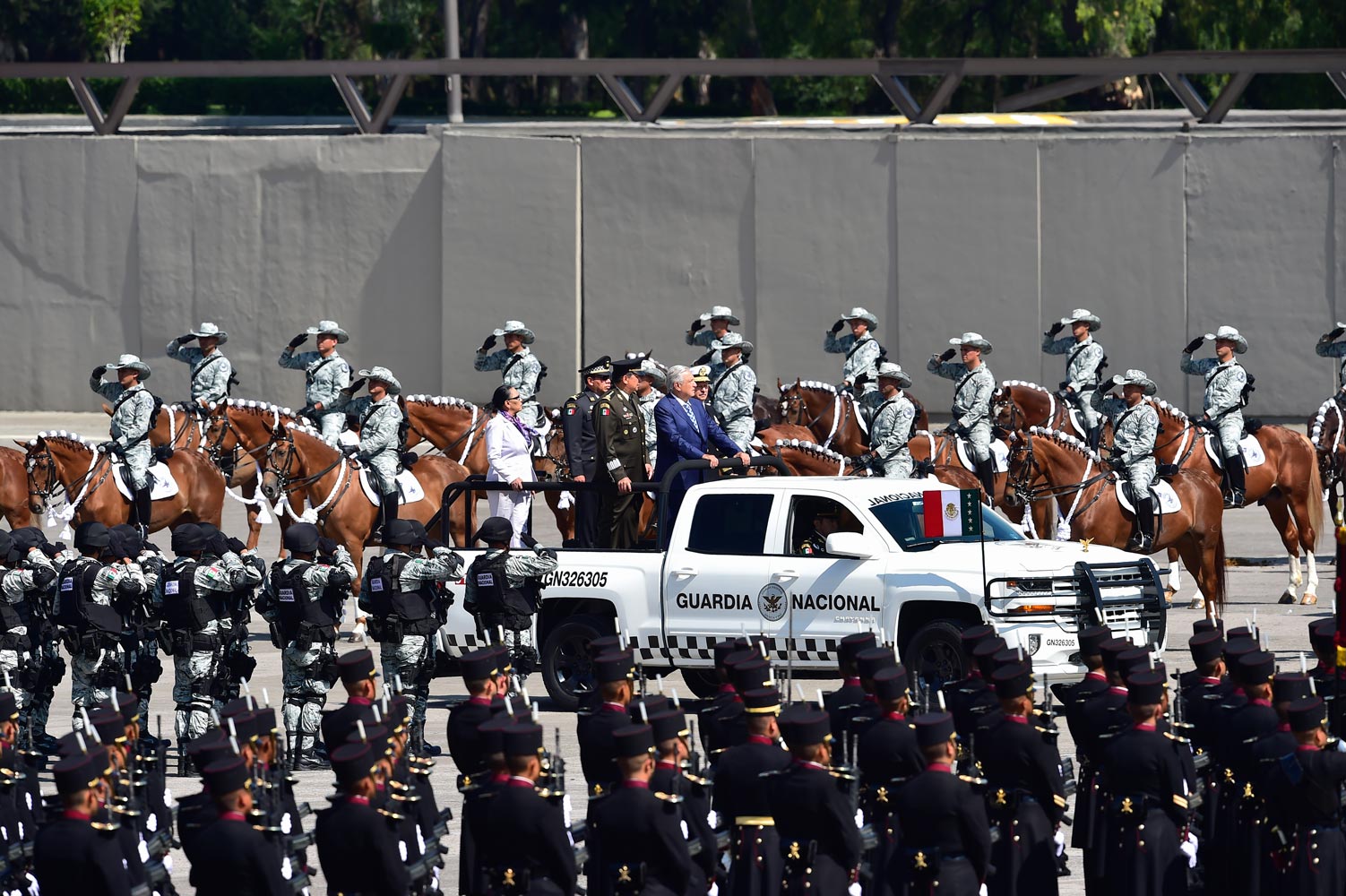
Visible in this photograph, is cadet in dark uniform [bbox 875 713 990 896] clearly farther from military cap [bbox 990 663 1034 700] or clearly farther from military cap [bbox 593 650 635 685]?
military cap [bbox 593 650 635 685]

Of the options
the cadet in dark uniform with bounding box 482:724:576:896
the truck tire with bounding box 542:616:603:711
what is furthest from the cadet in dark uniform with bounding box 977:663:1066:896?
the truck tire with bounding box 542:616:603:711

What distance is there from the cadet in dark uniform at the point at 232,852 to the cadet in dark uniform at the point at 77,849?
0.35 meters

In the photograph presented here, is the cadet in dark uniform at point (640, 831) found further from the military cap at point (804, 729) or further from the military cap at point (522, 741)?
the military cap at point (804, 729)

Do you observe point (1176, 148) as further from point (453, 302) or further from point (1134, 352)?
point (453, 302)

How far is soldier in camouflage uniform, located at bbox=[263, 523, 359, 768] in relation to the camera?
15484mm

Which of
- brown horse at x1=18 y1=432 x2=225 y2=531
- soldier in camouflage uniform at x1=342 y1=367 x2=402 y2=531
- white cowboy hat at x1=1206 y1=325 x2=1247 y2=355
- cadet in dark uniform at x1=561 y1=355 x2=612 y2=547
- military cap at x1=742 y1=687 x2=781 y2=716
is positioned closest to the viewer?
military cap at x1=742 y1=687 x2=781 y2=716

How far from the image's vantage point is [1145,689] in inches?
431

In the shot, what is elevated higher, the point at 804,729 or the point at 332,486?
the point at 332,486

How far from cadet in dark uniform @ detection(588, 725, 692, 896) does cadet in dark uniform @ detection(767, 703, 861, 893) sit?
0.52 meters

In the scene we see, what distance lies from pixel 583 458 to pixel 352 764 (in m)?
11.3

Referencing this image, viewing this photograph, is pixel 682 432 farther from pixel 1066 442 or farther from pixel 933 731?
pixel 933 731

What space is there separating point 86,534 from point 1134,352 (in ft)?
78.2

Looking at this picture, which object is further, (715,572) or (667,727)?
(715,572)

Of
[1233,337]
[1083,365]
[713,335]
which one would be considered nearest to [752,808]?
[1233,337]
